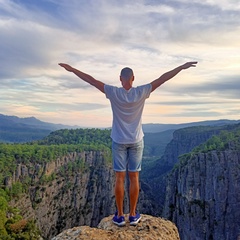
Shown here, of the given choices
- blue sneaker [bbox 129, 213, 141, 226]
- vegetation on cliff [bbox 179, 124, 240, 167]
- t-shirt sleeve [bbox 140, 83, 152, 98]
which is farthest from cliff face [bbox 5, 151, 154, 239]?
t-shirt sleeve [bbox 140, 83, 152, 98]

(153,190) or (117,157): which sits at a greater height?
(117,157)

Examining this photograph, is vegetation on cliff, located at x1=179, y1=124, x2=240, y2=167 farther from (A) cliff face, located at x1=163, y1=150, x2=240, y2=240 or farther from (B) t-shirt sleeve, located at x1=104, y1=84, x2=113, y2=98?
(B) t-shirt sleeve, located at x1=104, y1=84, x2=113, y2=98

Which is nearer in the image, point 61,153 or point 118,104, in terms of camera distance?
point 118,104

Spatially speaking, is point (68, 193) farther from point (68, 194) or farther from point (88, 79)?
point (88, 79)

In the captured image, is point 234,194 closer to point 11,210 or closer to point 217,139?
point 217,139

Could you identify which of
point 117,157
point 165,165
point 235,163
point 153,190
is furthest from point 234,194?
point 165,165

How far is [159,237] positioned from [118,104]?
3.05m

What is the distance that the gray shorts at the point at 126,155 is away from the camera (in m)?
8.87

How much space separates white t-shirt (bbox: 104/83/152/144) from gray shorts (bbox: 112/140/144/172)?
157 mm

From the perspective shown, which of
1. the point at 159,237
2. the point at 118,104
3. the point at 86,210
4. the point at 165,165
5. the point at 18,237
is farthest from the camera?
the point at 165,165

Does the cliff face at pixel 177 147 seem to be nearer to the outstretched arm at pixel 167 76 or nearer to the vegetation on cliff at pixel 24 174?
the vegetation on cliff at pixel 24 174

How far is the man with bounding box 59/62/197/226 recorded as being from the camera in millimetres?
8703

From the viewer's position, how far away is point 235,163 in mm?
67438

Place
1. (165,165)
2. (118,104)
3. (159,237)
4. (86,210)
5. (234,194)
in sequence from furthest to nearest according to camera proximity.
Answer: (165,165), (86,210), (234,194), (118,104), (159,237)
